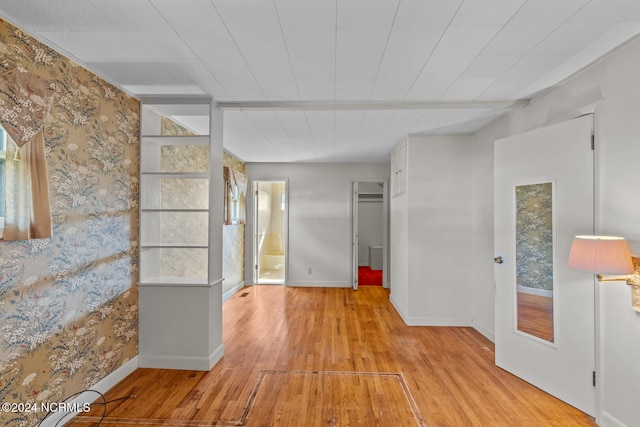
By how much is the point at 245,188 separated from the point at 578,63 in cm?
493

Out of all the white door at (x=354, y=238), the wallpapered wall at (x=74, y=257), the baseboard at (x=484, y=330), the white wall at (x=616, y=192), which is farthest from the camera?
the white door at (x=354, y=238)

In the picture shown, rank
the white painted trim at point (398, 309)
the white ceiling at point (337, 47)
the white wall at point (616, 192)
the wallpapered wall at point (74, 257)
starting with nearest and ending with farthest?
the white ceiling at point (337, 47) < the wallpapered wall at point (74, 257) < the white wall at point (616, 192) < the white painted trim at point (398, 309)

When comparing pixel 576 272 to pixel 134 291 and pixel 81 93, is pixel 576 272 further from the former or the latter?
pixel 81 93

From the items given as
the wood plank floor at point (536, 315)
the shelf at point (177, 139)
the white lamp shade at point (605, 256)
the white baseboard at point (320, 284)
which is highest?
the shelf at point (177, 139)

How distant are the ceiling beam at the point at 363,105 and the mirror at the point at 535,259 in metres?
0.83

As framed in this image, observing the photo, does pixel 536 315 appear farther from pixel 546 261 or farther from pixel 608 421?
pixel 608 421

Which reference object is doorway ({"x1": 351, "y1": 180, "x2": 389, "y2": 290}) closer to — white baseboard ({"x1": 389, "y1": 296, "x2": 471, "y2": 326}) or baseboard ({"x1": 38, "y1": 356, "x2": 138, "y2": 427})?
white baseboard ({"x1": 389, "y1": 296, "x2": 471, "y2": 326})

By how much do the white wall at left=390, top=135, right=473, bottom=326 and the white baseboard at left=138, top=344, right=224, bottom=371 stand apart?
2.44m

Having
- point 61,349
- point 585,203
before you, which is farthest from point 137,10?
point 585,203

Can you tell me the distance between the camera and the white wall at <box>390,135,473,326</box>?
12.4ft

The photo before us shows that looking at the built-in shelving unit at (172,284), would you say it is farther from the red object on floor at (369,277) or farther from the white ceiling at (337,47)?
the red object on floor at (369,277)

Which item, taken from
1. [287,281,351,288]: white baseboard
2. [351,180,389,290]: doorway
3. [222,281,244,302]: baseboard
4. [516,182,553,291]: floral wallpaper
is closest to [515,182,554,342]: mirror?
[516,182,553,291]: floral wallpaper

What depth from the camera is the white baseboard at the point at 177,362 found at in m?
2.63

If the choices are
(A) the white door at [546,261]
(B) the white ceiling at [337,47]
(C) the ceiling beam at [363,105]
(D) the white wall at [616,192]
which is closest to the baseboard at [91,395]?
(B) the white ceiling at [337,47]
